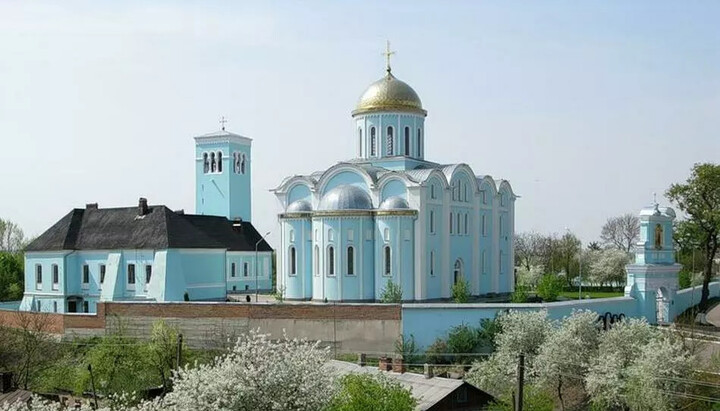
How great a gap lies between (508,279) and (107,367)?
22.3 metres

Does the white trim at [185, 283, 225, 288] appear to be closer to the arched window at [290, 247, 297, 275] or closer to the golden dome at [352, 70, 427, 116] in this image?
the arched window at [290, 247, 297, 275]

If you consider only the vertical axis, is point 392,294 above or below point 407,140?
below

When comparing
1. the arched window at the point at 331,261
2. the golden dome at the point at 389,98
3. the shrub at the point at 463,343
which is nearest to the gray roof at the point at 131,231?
the arched window at the point at 331,261

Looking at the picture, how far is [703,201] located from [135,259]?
26.8m

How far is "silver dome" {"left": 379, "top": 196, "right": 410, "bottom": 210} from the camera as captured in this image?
38.8 m

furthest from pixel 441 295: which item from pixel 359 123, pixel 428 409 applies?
pixel 428 409

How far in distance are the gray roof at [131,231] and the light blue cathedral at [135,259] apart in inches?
1.9

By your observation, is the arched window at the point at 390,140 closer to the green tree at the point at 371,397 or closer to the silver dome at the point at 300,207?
the silver dome at the point at 300,207

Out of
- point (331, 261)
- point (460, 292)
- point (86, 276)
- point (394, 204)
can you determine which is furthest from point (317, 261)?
point (86, 276)

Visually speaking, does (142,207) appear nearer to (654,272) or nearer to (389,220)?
(389,220)

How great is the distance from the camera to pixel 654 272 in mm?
38438

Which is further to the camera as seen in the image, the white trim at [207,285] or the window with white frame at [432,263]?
the white trim at [207,285]

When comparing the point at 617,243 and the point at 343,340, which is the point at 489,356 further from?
the point at 617,243

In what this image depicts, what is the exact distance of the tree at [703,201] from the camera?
40656mm
